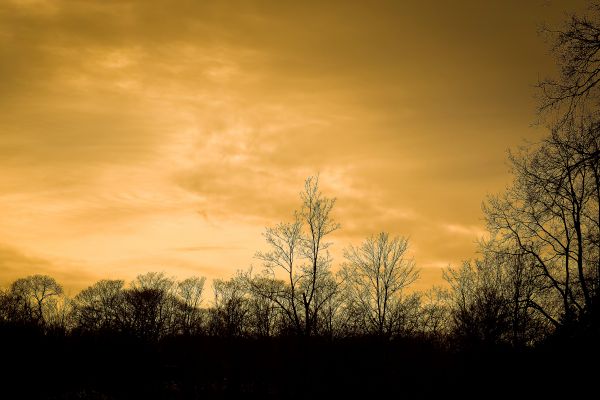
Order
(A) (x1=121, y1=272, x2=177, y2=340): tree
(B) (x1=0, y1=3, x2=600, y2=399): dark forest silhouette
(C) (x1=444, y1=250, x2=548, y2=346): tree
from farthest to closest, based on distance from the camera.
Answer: (A) (x1=121, y1=272, x2=177, y2=340): tree, (C) (x1=444, y1=250, x2=548, y2=346): tree, (B) (x1=0, y1=3, x2=600, y2=399): dark forest silhouette

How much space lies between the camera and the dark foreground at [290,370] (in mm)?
14289

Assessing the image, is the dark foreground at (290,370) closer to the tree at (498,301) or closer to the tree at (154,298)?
the tree at (498,301)

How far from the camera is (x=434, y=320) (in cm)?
4225

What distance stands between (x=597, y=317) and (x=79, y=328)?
2170cm

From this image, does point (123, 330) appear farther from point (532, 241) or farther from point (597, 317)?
point (532, 241)

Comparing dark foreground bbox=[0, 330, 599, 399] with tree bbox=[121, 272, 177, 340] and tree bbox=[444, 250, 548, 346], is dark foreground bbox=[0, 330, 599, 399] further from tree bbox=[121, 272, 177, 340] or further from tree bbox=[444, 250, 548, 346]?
tree bbox=[121, 272, 177, 340]

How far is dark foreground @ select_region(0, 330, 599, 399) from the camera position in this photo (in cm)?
1429

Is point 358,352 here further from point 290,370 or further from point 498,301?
point 498,301

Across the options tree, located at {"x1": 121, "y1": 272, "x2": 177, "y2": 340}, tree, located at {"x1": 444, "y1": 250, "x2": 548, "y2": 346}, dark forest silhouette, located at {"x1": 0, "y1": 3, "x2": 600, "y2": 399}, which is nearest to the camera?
dark forest silhouette, located at {"x1": 0, "y1": 3, "x2": 600, "y2": 399}

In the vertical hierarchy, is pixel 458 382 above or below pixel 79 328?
below

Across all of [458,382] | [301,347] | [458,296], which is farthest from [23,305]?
[458,296]

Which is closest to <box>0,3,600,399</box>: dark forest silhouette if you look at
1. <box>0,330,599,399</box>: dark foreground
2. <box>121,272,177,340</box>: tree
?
<box>0,330,599,399</box>: dark foreground

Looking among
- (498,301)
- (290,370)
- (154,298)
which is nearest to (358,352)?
(290,370)

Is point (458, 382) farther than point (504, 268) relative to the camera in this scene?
No
